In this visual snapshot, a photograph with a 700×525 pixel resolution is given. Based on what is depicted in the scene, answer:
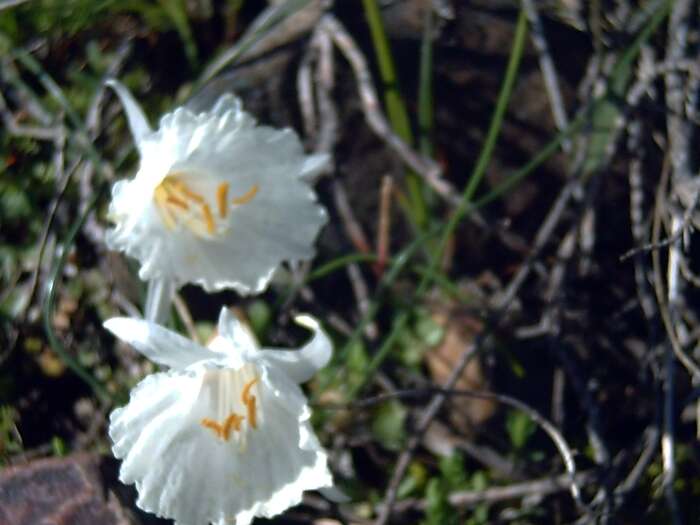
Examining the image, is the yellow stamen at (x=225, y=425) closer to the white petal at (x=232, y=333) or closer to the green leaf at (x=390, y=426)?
the white petal at (x=232, y=333)

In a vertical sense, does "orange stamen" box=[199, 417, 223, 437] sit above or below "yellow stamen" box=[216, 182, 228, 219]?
below

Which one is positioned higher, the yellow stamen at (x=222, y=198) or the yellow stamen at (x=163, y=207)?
the yellow stamen at (x=163, y=207)

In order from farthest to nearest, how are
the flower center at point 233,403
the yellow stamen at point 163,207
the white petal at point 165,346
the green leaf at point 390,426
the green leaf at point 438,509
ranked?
the green leaf at point 390,426
the green leaf at point 438,509
the yellow stamen at point 163,207
the flower center at point 233,403
the white petal at point 165,346

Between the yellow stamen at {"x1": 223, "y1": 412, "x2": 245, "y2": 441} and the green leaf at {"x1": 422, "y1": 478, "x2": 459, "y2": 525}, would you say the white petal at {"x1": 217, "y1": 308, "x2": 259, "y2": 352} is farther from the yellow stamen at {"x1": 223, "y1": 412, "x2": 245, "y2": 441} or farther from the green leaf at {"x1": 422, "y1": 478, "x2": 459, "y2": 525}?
the green leaf at {"x1": 422, "y1": 478, "x2": 459, "y2": 525}

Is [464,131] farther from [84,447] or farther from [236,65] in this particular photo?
[84,447]

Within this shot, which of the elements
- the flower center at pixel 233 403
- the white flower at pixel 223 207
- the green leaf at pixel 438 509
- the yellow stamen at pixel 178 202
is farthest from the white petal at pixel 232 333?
the green leaf at pixel 438 509

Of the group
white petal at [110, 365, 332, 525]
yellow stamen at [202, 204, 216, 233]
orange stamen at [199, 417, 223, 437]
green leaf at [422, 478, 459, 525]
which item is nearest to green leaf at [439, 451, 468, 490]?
green leaf at [422, 478, 459, 525]

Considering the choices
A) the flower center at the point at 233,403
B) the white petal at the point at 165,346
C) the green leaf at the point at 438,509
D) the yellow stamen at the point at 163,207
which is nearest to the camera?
the white petal at the point at 165,346
